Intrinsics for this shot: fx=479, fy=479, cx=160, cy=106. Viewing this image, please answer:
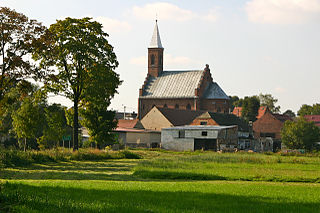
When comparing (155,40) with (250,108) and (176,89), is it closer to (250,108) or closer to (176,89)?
(176,89)

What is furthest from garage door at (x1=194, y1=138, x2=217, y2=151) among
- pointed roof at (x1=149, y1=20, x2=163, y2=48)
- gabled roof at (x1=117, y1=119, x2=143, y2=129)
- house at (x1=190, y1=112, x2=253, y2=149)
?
pointed roof at (x1=149, y1=20, x2=163, y2=48)

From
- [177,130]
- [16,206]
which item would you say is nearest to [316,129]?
[177,130]

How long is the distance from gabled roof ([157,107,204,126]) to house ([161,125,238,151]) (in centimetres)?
1521

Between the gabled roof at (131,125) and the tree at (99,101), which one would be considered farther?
the gabled roof at (131,125)

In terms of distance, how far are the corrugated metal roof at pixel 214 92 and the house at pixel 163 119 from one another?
12.3 m

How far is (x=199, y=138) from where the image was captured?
71062 mm

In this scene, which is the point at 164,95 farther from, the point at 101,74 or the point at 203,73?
the point at 101,74

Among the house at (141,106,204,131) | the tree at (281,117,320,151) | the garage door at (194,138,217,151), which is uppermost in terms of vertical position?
the house at (141,106,204,131)

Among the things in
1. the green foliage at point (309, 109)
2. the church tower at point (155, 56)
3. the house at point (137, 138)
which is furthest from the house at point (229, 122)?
the green foliage at point (309, 109)

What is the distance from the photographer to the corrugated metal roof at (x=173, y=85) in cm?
10625

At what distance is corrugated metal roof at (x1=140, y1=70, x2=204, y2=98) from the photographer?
349ft

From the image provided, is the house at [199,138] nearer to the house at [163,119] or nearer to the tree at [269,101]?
the house at [163,119]

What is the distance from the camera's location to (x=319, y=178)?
24.9 metres

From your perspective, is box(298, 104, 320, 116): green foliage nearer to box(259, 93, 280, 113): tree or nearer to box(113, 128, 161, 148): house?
box(259, 93, 280, 113): tree
